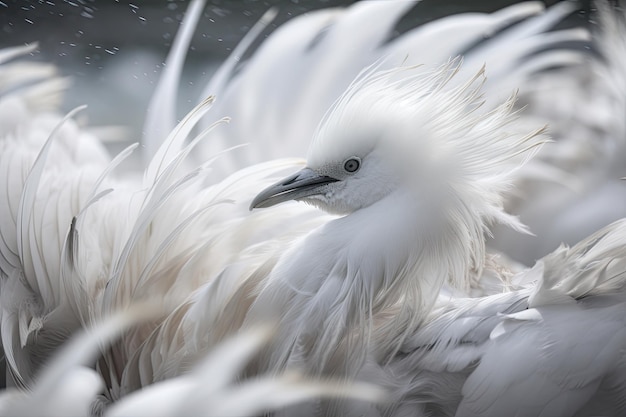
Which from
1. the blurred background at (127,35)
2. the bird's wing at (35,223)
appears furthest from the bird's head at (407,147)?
the blurred background at (127,35)

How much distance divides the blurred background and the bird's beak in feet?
1.53

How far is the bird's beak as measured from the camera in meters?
0.73

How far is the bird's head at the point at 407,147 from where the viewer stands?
2.31ft

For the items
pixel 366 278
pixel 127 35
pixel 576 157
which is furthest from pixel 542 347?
pixel 127 35

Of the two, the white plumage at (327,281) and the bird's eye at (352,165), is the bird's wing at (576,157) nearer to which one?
the white plumage at (327,281)

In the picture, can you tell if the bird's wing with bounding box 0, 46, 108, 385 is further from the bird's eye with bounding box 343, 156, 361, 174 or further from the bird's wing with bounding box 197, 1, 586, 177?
the bird's eye with bounding box 343, 156, 361, 174

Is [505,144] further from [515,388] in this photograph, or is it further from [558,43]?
[558,43]

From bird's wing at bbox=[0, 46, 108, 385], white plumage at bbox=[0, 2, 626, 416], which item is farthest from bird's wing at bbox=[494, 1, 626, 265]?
bird's wing at bbox=[0, 46, 108, 385]

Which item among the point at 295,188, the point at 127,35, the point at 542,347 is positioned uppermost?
the point at 127,35

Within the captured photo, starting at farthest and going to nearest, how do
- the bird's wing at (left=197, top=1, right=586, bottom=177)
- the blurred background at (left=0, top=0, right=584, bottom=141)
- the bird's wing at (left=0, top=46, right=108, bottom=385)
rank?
the blurred background at (left=0, top=0, right=584, bottom=141) < the bird's wing at (left=197, top=1, right=586, bottom=177) < the bird's wing at (left=0, top=46, right=108, bottom=385)

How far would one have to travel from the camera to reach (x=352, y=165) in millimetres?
724

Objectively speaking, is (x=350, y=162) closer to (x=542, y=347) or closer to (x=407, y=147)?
(x=407, y=147)

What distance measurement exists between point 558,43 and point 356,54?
0.33m

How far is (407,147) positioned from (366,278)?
4.6 inches
